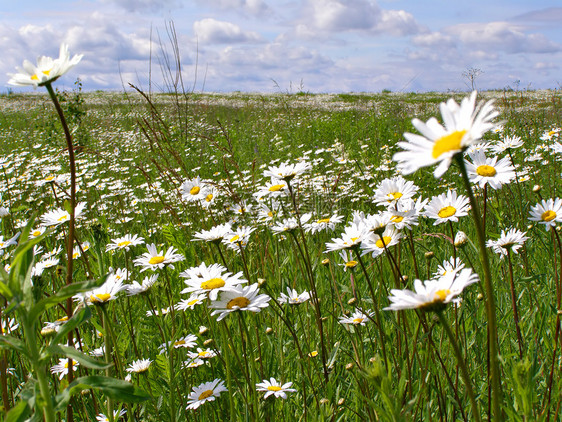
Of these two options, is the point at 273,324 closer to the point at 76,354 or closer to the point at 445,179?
the point at 76,354

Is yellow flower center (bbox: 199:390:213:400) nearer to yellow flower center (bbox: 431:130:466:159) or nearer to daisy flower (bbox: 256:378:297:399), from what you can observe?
daisy flower (bbox: 256:378:297:399)

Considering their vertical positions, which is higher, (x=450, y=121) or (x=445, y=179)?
(x=450, y=121)

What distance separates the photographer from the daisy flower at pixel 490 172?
52.5 inches

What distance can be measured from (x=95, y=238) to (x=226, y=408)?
0.79 meters

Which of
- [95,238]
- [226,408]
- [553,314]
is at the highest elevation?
[95,238]

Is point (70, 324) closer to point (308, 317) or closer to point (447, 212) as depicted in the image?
point (447, 212)

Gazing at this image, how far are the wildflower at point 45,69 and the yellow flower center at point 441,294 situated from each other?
2.65 ft

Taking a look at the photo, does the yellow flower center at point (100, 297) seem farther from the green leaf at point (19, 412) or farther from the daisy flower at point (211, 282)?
the green leaf at point (19, 412)

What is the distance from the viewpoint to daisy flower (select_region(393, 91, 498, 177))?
2.06 ft

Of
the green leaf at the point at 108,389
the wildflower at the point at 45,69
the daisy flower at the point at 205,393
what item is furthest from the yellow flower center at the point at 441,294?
the daisy flower at the point at 205,393

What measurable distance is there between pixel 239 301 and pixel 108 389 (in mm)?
520

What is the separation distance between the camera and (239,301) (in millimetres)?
1216

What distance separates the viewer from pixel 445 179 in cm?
482

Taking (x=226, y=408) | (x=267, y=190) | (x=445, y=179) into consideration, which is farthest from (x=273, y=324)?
(x=445, y=179)
